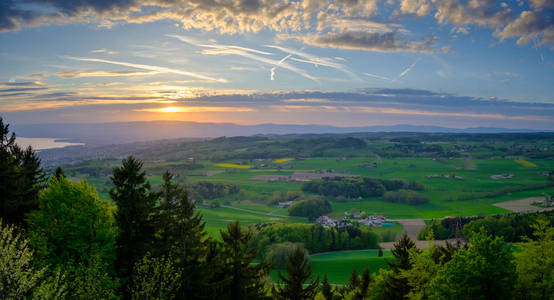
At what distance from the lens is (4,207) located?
24.0 meters

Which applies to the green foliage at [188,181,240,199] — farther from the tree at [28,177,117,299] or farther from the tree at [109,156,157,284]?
the tree at [109,156,157,284]

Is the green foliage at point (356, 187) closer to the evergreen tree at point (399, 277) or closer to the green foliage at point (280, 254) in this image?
the green foliage at point (280, 254)

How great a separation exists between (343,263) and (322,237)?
13562mm

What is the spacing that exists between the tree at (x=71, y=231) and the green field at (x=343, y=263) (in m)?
38.2

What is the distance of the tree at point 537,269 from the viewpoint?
17.5m

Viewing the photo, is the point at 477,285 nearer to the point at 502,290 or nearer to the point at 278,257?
the point at 502,290

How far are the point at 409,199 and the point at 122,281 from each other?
110 m

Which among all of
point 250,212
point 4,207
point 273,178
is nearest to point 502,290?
point 4,207

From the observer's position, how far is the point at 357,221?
9450 centimetres

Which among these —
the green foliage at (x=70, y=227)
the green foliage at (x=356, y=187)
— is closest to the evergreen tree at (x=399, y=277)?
the green foliage at (x=70, y=227)

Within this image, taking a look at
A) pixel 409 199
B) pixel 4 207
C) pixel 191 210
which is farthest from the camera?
pixel 409 199

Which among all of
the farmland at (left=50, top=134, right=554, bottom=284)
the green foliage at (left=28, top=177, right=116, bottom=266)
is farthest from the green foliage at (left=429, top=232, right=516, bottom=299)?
the farmland at (left=50, top=134, right=554, bottom=284)

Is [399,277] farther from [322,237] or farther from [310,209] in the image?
[310,209]

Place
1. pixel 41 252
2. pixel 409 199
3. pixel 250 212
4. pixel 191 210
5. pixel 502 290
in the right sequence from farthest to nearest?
pixel 409 199
pixel 250 212
pixel 191 210
pixel 41 252
pixel 502 290
